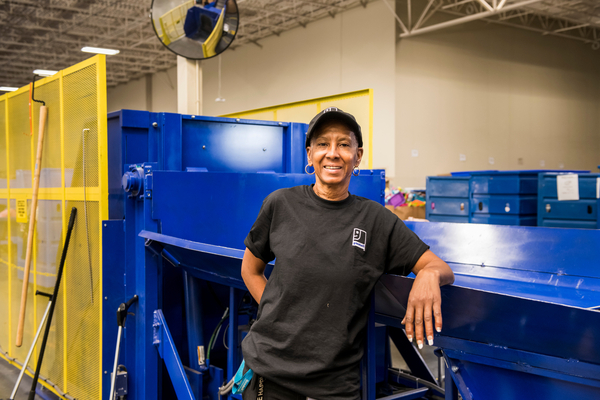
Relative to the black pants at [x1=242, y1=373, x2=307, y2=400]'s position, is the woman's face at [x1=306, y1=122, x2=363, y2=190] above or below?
above

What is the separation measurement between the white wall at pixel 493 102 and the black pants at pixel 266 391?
31.7ft

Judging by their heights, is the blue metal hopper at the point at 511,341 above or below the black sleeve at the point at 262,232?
below

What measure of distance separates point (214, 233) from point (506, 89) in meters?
12.1

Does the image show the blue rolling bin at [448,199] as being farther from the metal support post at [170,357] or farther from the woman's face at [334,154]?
the woman's face at [334,154]

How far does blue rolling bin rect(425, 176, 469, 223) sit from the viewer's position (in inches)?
316

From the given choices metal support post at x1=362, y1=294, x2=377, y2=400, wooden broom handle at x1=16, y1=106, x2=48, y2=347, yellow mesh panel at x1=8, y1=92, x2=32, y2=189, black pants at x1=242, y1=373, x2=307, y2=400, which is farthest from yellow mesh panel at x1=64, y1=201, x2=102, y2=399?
metal support post at x1=362, y1=294, x2=377, y2=400

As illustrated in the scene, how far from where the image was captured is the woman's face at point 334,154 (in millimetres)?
1643

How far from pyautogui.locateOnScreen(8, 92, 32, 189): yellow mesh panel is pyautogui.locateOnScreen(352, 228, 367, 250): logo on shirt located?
3.77 metres

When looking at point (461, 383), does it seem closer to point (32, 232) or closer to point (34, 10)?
point (32, 232)

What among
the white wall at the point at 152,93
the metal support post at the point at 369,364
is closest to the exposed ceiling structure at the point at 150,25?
the white wall at the point at 152,93

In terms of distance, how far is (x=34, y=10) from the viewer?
1311cm

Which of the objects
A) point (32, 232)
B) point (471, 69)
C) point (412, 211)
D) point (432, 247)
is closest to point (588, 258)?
point (432, 247)

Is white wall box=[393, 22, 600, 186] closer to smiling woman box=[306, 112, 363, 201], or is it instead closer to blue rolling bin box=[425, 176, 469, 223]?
blue rolling bin box=[425, 176, 469, 223]

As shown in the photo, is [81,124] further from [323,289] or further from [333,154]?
[323,289]
